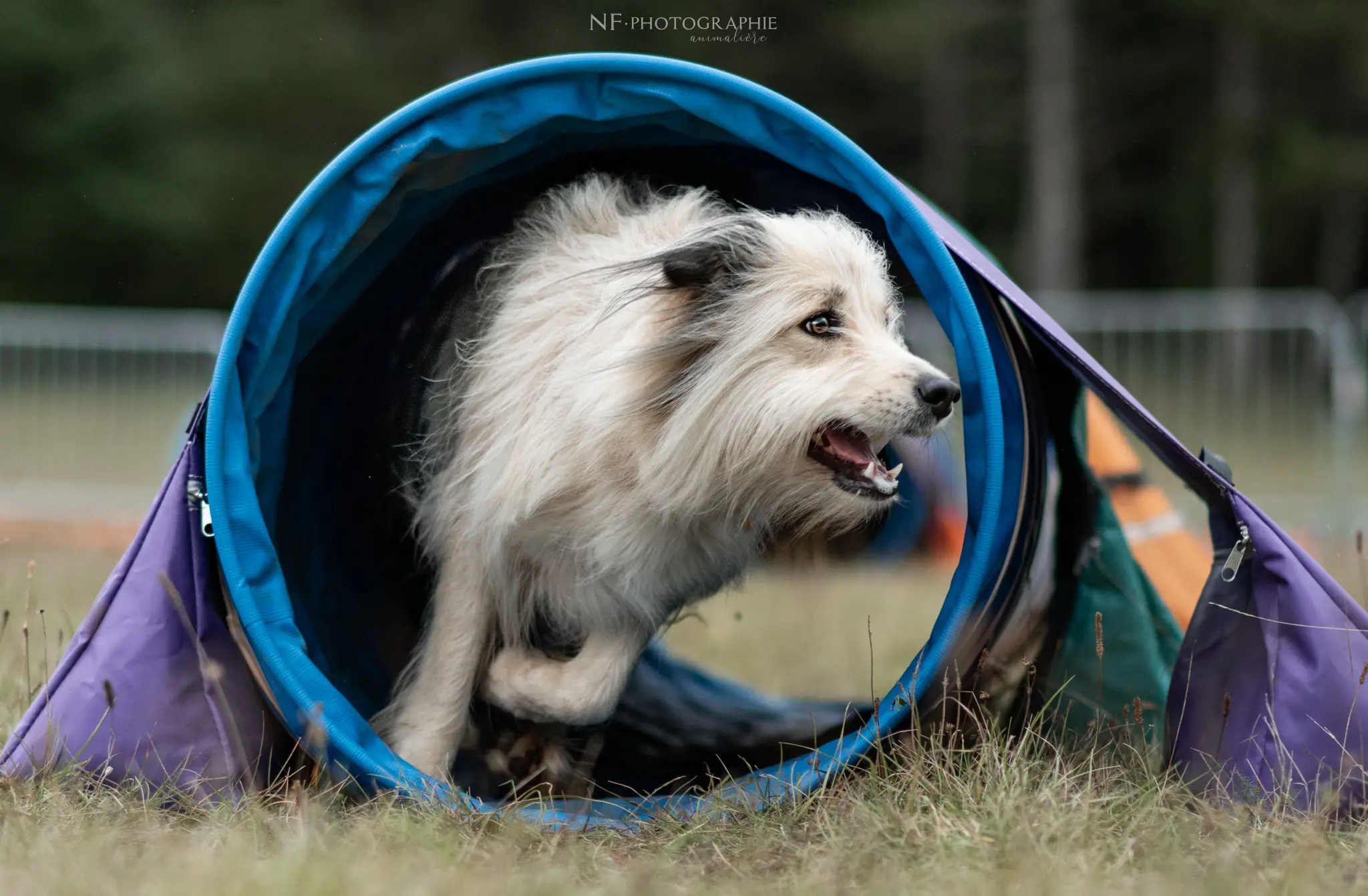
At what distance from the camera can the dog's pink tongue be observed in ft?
10.5

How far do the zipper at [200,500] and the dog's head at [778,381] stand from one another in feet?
3.37

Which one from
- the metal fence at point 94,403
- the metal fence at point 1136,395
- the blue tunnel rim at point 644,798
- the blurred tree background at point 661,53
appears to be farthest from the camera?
the blurred tree background at point 661,53

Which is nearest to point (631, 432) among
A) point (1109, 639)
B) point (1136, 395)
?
point (1109, 639)

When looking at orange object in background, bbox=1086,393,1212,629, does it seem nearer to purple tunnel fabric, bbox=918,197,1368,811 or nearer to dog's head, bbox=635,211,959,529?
purple tunnel fabric, bbox=918,197,1368,811

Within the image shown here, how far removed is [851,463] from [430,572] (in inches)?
57.7

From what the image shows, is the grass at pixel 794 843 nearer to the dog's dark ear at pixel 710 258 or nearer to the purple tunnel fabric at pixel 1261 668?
the purple tunnel fabric at pixel 1261 668

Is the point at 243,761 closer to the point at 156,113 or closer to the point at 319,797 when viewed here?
the point at 319,797

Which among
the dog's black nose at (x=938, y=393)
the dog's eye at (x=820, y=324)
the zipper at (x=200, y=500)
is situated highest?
the dog's eye at (x=820, y=324)

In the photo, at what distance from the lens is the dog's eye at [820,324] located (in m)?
3.17

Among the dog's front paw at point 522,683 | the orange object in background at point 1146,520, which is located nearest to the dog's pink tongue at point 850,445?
the dog's front paw at point 522,683

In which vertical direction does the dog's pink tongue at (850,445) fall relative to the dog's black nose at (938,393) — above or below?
below

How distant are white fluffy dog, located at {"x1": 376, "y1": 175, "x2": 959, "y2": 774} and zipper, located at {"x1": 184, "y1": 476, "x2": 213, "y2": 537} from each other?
0.66 metres

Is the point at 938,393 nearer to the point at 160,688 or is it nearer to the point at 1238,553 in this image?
the point at 1238,553

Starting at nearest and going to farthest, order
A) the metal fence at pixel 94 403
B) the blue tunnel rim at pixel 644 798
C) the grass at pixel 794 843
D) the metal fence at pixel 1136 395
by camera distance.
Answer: the grass at pixel 794 843, the blue tunnel rim at pixel 644 798, the metal fence at pixel 1136 395, the metal fence at pixel 94 403
